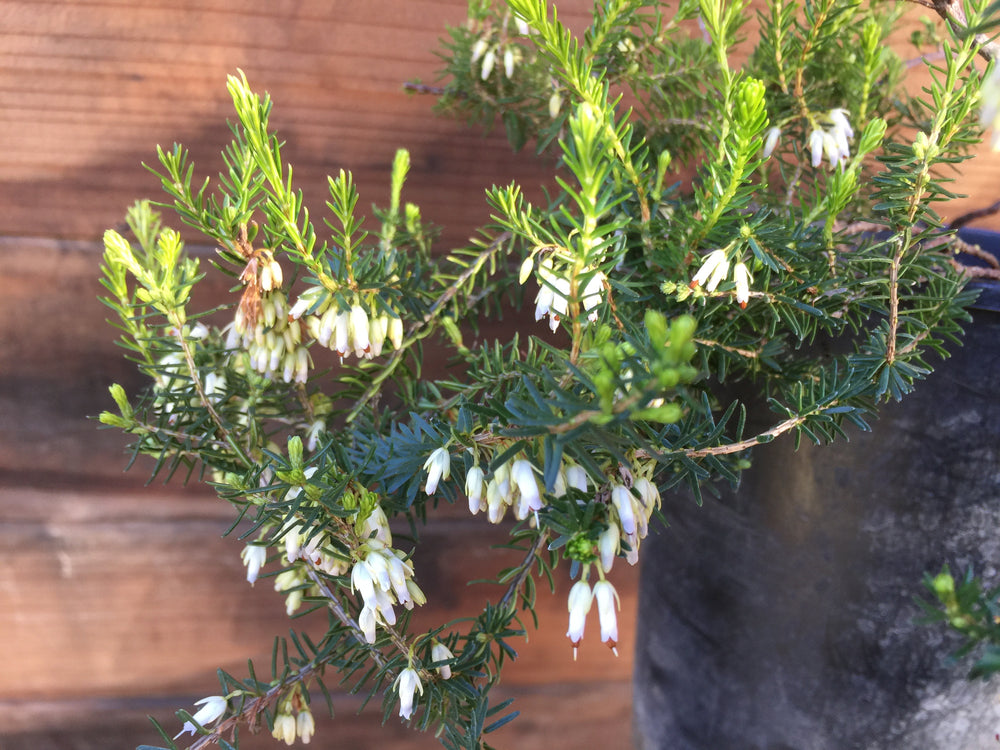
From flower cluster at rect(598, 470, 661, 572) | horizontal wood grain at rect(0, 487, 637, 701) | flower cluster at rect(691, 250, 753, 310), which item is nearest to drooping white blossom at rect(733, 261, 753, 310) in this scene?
flower cluster at rect(691, 250, 753, 310)

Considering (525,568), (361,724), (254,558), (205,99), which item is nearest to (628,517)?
(525,568)

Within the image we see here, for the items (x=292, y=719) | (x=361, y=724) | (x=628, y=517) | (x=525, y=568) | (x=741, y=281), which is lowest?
(x=361, y=724)

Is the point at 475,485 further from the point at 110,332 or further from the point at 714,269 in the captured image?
the point at 110,332

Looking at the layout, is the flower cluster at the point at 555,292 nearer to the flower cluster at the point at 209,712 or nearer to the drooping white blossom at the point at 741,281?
the drooping white blossom at the point at 741,281

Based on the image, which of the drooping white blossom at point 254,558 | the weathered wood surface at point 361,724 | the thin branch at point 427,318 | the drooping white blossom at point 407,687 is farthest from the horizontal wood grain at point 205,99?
the weathered wood surface at point 361,724

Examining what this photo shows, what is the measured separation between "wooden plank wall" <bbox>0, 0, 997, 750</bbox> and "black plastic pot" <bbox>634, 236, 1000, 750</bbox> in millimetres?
297

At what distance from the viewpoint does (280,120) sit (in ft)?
2.35

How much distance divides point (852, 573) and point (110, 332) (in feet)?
2.55

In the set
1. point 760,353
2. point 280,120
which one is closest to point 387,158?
point 280,120

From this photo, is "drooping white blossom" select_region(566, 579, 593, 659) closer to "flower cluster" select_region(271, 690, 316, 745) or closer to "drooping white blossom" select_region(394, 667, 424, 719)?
"drooping white blossom" select_region(394, 667, 424, 719)

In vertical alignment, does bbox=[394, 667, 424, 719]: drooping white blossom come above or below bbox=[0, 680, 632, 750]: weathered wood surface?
above

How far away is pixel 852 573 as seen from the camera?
500 mm

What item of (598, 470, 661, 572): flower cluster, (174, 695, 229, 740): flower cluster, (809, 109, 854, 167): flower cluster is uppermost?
(809, 109, 854, 167): flower cluster

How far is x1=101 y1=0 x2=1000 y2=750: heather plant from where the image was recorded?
0.35 metres
